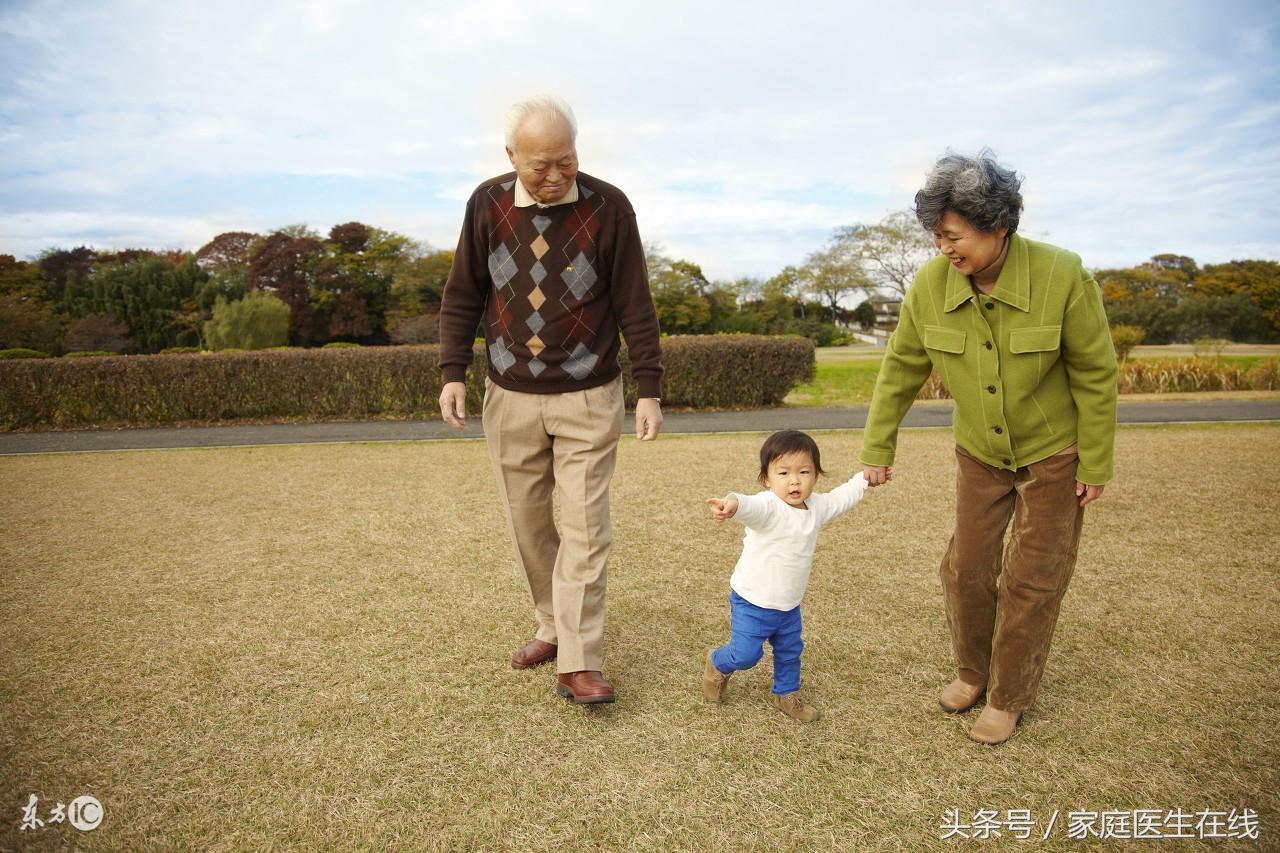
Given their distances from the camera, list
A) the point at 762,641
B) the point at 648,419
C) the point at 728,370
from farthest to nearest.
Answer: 1. the point at 728,370
2. the point at 648,419
3. the point at 762,641

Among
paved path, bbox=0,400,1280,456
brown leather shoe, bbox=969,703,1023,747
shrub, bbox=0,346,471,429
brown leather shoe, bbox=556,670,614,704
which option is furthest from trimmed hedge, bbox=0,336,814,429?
brown leather shoe, bbox=969,703,1023,747

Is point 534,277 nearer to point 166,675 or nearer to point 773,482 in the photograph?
point 773,482

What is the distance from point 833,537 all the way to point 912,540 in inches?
19.4

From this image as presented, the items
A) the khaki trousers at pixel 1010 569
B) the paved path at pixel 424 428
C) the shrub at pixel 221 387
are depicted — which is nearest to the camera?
the khaki trousers at pixel 1010 569

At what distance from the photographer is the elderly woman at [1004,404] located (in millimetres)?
2453

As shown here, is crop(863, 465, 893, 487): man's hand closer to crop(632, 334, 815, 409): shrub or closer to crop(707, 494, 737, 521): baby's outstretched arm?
crop(707, 494, 737, 521): baby's outstretched arm

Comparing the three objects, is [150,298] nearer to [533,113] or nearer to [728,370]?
[728,370]

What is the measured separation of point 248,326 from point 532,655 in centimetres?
3398

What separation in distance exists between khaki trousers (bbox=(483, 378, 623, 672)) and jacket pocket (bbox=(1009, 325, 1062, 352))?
4.63ft

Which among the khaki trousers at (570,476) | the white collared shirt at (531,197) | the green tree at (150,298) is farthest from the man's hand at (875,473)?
the green tree at (150,298)

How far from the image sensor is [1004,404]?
2.59 m

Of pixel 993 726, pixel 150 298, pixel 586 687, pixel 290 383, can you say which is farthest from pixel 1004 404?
pixel 150 298

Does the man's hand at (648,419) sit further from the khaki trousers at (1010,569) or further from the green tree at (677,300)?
the green tree at (677,300)

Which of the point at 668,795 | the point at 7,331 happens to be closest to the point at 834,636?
the point at 668,795
